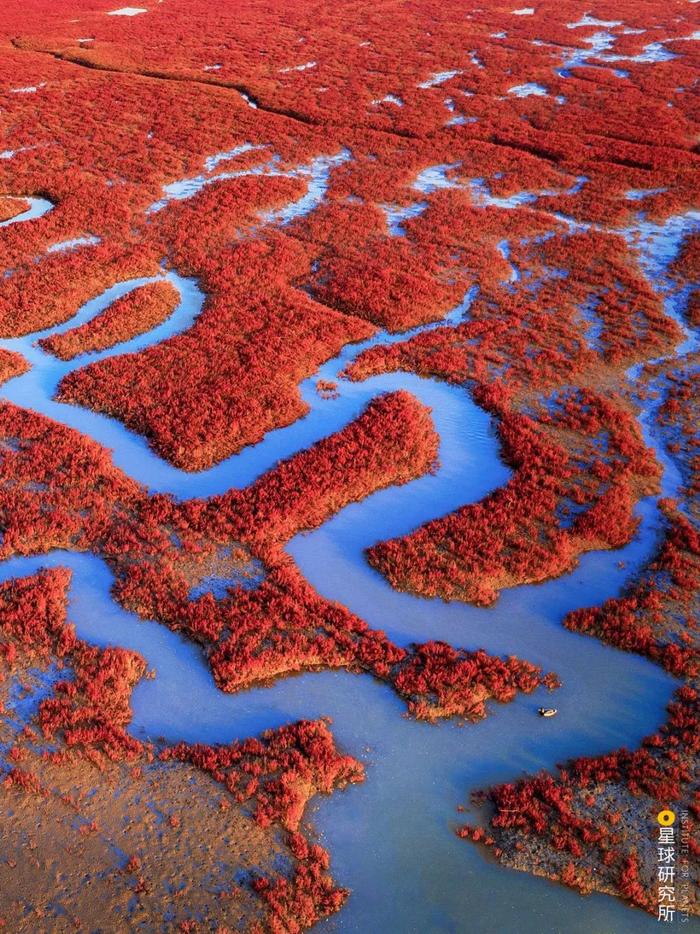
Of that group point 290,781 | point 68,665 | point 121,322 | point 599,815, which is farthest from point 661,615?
point 121,322

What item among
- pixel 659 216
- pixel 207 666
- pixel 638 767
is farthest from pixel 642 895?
pixel 659 216

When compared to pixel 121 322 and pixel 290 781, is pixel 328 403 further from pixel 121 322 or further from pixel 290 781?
pixel 290 781

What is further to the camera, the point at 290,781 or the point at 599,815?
the point at 290,781

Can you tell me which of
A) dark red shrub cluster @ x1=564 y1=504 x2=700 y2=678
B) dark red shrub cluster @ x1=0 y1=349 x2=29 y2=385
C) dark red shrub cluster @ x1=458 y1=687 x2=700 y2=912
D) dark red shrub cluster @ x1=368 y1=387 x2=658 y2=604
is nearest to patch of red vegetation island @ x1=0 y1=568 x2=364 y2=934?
dark red shrub cluster @ x1=458 y1=687 x2=700 y2=912

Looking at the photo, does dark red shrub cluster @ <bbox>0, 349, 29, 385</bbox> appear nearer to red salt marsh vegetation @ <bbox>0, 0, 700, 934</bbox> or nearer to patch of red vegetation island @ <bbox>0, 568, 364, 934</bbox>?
red salt marsh vegetation @ <bbox>0, 0, 700, 934</bbox>

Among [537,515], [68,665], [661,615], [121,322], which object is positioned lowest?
[68,665]

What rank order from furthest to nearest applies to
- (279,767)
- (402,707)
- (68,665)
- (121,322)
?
(121,322) < (68,665) < (402,707) < (279,767)

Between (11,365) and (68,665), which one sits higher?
(11,365)

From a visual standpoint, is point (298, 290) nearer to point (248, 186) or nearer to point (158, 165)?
point (248, 186)

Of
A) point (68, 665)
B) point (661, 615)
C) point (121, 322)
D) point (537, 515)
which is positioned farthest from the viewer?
point (121, 322)
